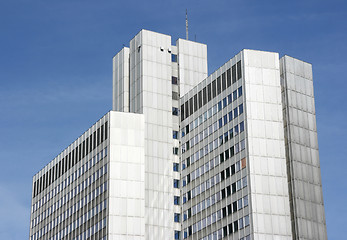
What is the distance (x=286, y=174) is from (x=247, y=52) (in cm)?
2516

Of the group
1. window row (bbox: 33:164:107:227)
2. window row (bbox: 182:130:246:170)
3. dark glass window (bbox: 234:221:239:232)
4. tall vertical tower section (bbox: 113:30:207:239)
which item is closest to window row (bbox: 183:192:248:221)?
dark glass window (bbox: 234:221:239:232)

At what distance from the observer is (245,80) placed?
5620 inches

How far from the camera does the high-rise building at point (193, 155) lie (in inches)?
5418

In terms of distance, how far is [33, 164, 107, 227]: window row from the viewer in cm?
15745

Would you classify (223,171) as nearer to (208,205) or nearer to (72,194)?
(208,205)

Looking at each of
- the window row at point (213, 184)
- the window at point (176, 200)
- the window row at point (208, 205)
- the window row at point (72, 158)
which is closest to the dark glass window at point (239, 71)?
the window row at point (213, 184)

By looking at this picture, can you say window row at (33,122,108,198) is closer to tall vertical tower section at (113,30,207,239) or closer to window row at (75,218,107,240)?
tall vertical tower section at (113,30,207,239)

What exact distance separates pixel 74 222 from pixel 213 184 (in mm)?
37424

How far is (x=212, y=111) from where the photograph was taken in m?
153

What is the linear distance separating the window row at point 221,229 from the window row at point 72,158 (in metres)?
26.7

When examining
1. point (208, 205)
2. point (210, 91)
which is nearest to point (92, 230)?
point (208, 205)

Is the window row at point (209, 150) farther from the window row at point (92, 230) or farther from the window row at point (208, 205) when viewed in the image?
the window row at point (92, 230)

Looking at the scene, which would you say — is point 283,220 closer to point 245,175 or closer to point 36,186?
point 245,175

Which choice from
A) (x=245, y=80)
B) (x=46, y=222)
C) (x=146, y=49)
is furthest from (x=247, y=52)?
(x=46, y=222)
